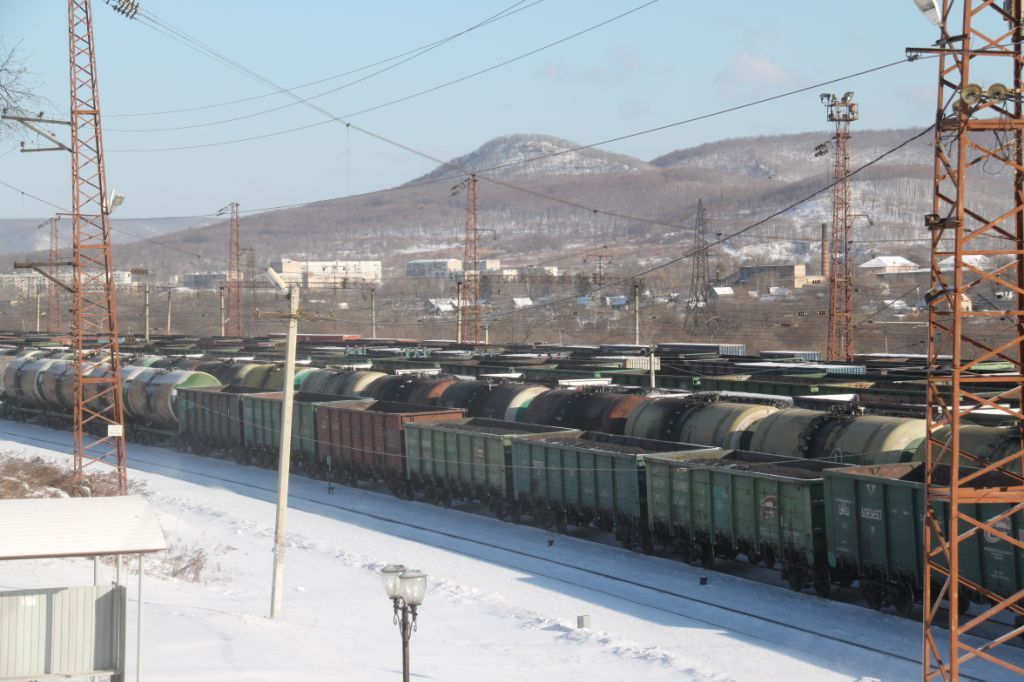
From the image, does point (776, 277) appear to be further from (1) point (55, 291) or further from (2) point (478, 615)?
(2) point (478, 615)

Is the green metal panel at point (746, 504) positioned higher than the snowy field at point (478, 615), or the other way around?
the green metal panel at point (746, 504)

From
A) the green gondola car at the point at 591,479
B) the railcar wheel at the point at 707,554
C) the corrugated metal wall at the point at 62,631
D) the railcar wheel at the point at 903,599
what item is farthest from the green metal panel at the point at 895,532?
the corrugated metal wall at the point at 62,631

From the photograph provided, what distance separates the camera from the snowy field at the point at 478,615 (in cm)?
1714

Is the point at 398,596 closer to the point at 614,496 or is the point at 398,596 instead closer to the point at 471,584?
the point at 471,584

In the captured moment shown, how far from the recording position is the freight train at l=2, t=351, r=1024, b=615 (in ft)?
67.1

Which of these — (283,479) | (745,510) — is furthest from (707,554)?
(283,479)

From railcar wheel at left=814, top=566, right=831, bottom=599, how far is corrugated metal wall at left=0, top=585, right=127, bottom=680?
43.5 feet

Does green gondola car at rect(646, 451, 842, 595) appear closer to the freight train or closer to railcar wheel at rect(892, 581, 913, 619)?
the freight train

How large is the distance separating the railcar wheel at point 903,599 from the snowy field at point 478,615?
0.67ft

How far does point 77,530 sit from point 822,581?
46.3ft

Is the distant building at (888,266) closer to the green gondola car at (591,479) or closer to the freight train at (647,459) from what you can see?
the freight train at (647,459)

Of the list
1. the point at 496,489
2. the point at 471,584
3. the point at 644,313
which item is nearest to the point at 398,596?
the point at 471,584

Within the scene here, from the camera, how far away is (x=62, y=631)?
1406 centimetres

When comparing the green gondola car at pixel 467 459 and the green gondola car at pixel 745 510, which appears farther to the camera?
the green gondola car at pixel 467 459
